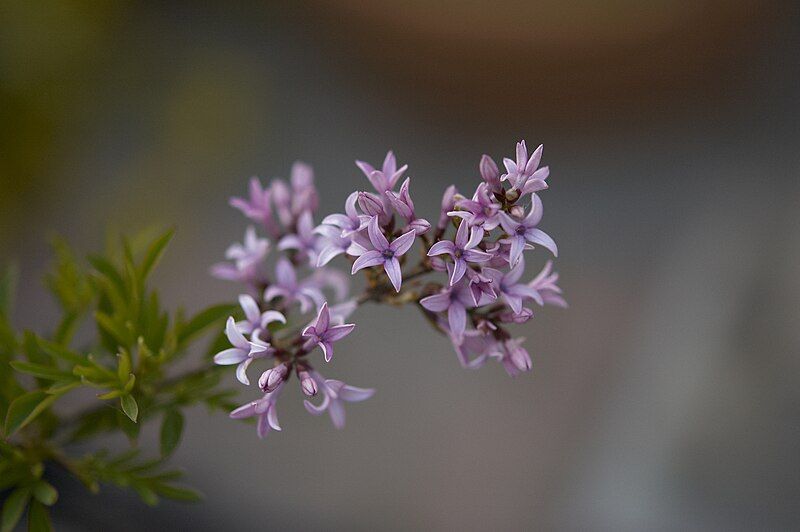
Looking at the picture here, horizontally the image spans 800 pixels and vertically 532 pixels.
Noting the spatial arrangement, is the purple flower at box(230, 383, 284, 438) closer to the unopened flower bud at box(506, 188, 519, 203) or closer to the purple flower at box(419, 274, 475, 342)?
the purple flower at box(419, 274, 475, 342)

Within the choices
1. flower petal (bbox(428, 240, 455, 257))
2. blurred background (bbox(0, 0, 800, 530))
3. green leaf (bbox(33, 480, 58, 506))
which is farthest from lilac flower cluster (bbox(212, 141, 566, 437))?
blurred background (bbox(0, 0, 800, 530))

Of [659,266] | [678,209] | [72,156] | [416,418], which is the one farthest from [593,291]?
[72,156]

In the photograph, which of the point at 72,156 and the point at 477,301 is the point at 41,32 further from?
the point at 477,301

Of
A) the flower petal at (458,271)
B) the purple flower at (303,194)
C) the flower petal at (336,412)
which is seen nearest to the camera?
the flower petal at (458,271)

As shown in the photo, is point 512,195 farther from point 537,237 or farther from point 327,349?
point 327,349

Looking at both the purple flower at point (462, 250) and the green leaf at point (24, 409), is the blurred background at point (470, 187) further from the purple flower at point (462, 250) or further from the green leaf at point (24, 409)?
the purple flower at point (462, 250)

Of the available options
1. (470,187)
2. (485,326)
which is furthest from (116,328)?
(470,187)

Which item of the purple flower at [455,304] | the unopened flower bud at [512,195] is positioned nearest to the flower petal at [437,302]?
the purple flower at [455,304]
